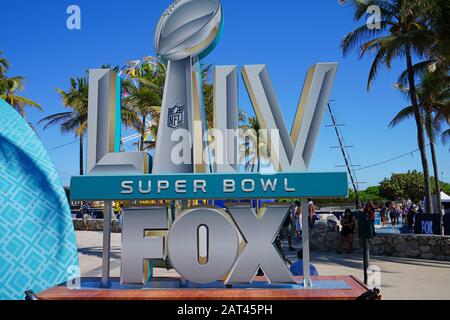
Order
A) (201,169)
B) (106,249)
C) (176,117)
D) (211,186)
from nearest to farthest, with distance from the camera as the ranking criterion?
(211,186) < (201,169) < (106,249) < (176,117)

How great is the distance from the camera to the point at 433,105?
28375 mm

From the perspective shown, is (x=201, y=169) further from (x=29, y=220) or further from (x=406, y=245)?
(x=406, y=245)

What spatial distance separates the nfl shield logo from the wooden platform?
300cm

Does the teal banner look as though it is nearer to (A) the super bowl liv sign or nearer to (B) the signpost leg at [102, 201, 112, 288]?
(A) the super bowl liv sign

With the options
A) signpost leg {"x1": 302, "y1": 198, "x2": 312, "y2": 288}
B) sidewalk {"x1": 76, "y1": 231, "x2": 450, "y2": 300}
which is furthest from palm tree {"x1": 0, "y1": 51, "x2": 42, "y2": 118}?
signpost leg {"x1": 302, "y1": 198, "x2": 312, "y2": 288}

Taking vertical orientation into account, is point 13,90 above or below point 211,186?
above

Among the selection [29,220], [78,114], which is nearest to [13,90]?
[78,114]

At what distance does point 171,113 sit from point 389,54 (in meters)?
14.4

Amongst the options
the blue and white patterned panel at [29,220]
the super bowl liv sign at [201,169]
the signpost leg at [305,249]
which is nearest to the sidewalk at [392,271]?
the signpost leg at [305,249]

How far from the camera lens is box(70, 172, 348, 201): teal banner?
689cm

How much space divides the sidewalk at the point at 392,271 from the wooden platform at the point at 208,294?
322 cm

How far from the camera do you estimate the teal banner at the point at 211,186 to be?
6895mm

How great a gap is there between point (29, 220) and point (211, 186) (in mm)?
4303
